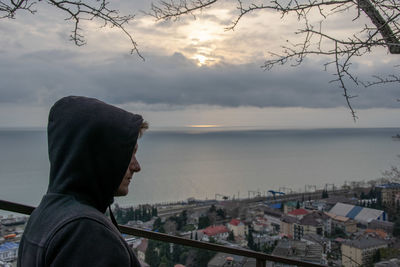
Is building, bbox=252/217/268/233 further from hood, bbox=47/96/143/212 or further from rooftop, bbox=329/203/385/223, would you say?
hood, bbox=47/96/143/212

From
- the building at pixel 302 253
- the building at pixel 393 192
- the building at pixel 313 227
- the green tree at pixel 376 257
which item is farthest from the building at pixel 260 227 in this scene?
the building at pixel 302 253

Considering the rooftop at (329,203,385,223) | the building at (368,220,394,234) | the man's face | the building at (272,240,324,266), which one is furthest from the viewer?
the rooftop at (329,203,385,223)

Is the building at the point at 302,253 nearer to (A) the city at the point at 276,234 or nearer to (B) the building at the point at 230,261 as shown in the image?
(A) the city at the point at 276,234

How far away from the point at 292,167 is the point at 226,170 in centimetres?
1017

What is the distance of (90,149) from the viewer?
721 mm

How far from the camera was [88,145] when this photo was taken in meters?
0.72

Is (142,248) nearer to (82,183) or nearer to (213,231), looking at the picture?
(82,183)

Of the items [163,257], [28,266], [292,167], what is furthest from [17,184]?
[292,167]

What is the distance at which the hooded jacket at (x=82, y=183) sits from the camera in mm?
640

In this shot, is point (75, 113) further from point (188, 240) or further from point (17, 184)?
point (17, 184)

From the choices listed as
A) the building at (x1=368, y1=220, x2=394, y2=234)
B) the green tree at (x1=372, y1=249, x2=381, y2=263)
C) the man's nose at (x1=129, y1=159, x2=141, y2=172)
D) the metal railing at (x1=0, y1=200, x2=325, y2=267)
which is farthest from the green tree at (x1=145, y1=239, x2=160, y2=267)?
the building at (x1=368, y1=220, x2=394, y2=234)

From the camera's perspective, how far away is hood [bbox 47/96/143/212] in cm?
72

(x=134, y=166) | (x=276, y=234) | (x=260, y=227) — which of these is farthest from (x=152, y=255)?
(x=260, y=227)

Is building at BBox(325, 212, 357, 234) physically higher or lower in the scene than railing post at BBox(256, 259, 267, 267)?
lower
